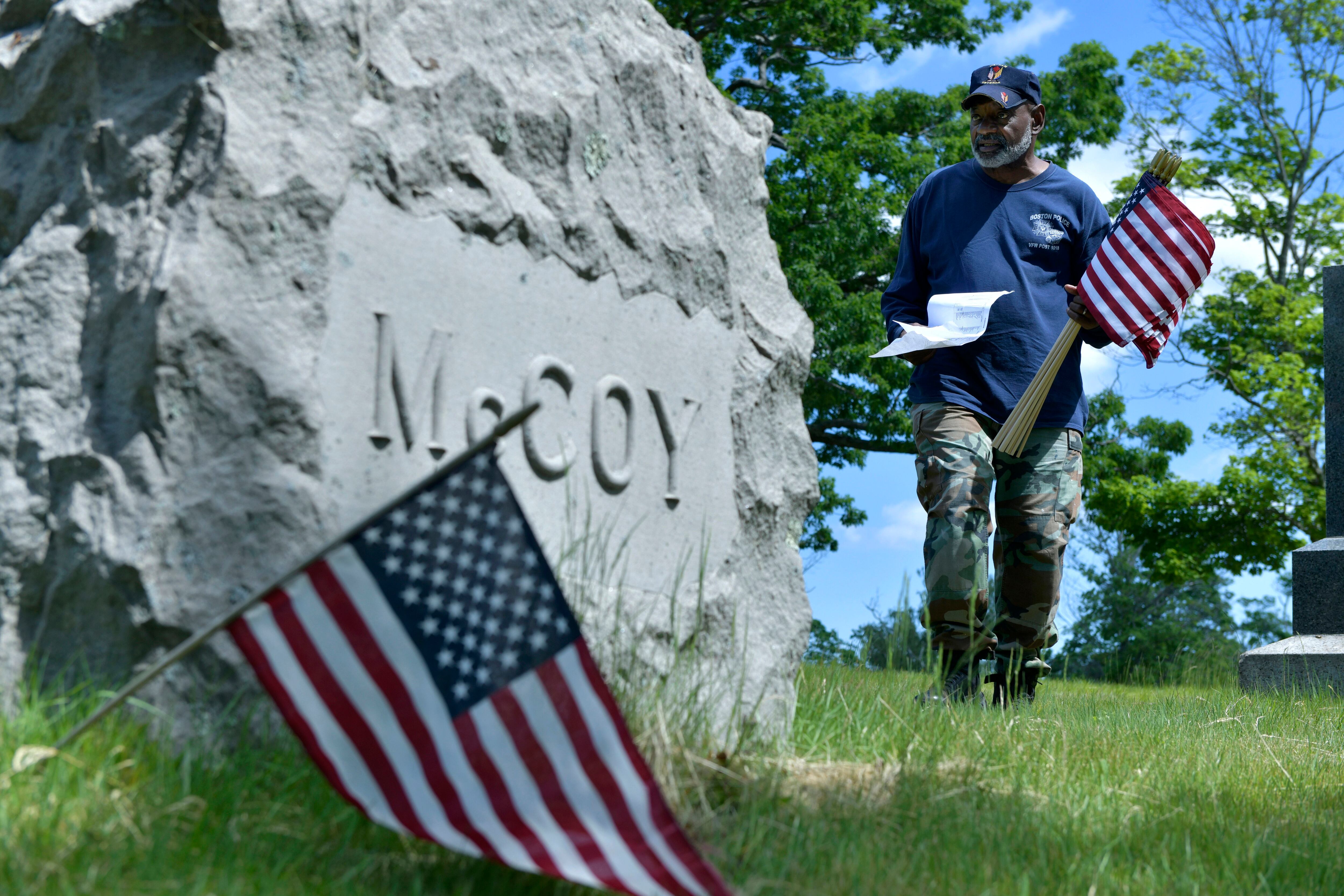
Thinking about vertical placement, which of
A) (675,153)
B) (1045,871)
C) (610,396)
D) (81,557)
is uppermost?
(675,153)

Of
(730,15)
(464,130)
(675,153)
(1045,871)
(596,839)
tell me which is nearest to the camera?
Result: (596,839)

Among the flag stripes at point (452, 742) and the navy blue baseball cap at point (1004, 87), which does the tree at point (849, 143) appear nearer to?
the navy blue baseball cap at point (1004, 87)

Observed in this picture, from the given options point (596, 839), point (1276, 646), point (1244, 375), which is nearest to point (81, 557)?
point (596, 839)

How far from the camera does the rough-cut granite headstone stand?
2740 millimetres

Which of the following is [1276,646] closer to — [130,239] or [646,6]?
[646,6]

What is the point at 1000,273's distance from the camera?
4793 millimetres

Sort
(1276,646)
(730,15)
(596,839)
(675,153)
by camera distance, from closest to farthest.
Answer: (596,839)
(675,153)
(1276,646)
(730,15)

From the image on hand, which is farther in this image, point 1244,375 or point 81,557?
point 1244,375

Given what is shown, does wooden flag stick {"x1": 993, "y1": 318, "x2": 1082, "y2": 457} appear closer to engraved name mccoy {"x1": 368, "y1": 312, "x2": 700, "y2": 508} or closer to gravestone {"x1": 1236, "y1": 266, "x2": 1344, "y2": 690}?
engraved name mccoy {"x1": 368, "y1": 312, "x2": 700, "y2": 508}

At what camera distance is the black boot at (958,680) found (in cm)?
424

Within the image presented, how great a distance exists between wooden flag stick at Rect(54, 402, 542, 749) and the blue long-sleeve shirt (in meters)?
2.64

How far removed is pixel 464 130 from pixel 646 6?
44.9 inches

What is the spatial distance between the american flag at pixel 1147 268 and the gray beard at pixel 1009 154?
0.47 metres

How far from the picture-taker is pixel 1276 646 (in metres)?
7.56
